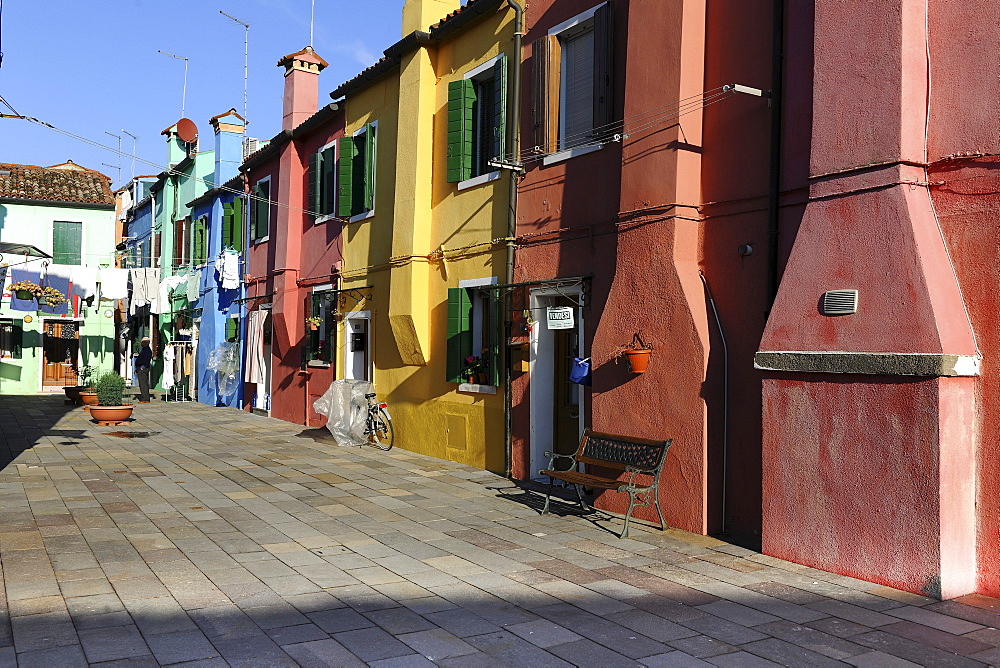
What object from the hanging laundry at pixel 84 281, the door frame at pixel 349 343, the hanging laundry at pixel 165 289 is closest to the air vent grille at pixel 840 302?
the door frame at pixel 349 343

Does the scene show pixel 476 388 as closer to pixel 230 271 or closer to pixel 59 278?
pixel 230 271

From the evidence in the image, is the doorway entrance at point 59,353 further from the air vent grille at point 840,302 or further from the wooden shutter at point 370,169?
the air vent grille at point 840,302

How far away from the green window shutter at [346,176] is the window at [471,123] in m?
3.48

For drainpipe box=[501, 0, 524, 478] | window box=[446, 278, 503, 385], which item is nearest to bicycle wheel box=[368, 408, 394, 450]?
window box=[446, 278, 503, 385]

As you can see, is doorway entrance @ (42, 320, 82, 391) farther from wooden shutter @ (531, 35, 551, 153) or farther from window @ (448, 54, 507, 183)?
wooden shutter @ (531, 35, 551, 153)

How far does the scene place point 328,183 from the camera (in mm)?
16141

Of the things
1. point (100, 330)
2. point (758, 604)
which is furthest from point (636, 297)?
point (100, 330)

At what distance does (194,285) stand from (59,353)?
818cm

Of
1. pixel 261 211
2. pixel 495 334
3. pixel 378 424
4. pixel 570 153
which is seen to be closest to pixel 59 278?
pixel 261 211

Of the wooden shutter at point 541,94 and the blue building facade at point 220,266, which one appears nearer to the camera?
the wooden shutter at point 541,94

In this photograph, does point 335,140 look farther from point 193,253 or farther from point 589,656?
point 589,656

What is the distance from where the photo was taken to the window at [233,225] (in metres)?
21.0

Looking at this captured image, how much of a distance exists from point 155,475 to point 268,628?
6.37 m

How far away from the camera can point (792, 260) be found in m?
6.57
